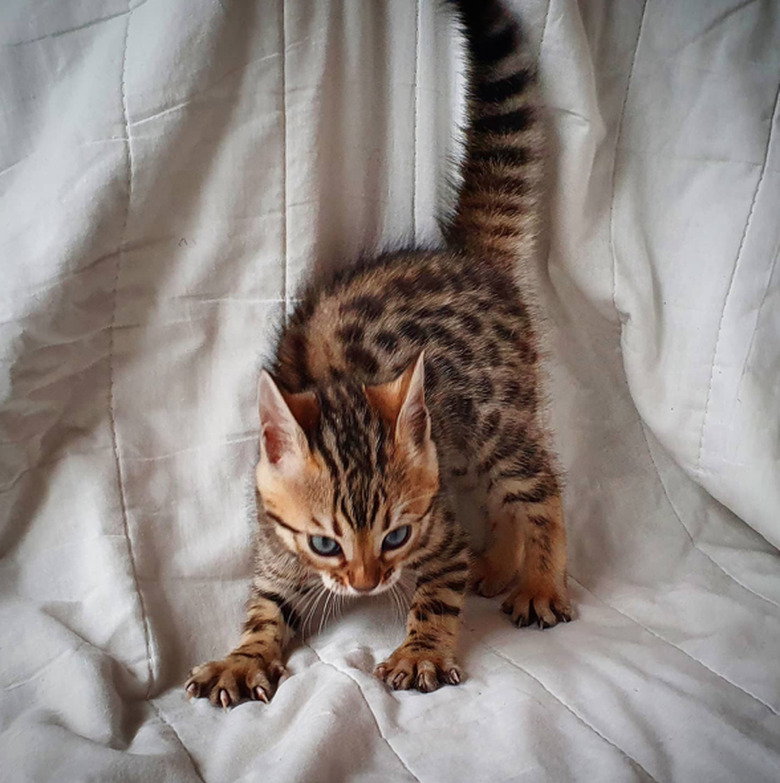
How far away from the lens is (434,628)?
132cm

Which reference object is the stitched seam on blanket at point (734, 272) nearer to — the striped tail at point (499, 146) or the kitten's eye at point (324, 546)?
the striped tail at point (499, 146)

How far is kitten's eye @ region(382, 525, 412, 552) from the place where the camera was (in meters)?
1.26

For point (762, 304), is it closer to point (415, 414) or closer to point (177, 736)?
point (415, 414)

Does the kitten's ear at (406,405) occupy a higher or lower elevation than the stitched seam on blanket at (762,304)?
lower

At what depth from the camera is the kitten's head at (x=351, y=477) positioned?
4.01 ft

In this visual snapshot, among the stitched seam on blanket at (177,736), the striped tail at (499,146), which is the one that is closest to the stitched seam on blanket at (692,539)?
the striped tail at (499,146)

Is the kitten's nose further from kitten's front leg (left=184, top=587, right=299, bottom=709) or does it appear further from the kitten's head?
kitten's front leg (left=184, top=587, right=299, bottom=709)

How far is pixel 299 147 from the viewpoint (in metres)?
1.34

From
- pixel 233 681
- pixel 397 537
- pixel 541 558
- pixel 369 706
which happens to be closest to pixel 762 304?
pixel 541 558

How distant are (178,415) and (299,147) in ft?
1.49

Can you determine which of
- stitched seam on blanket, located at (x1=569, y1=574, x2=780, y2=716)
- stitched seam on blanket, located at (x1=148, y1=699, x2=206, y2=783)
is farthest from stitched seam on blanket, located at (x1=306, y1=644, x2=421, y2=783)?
stitched seam on blanket, located at (x1=569, y1=574, x2=780, y2=716)

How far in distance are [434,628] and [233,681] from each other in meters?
0.30

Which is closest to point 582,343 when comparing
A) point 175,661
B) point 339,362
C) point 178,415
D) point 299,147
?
point 339,362

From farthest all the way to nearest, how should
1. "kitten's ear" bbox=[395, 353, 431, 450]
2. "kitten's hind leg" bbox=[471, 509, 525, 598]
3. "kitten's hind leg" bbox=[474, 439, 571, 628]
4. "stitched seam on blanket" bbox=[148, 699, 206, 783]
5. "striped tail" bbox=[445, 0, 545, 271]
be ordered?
"kitten's hind leg" bbox=[471, 509, 525, 598] → "kitten's hind leg" bbox=[474, 439, 571, 628] → "striped tail" bbox=[445, 0, 545, 271] → "kitten's ear" bbox=[395, 353, 431, 450] → "stitched seam on blanket" bbox=[148, 699, 206, 783]
